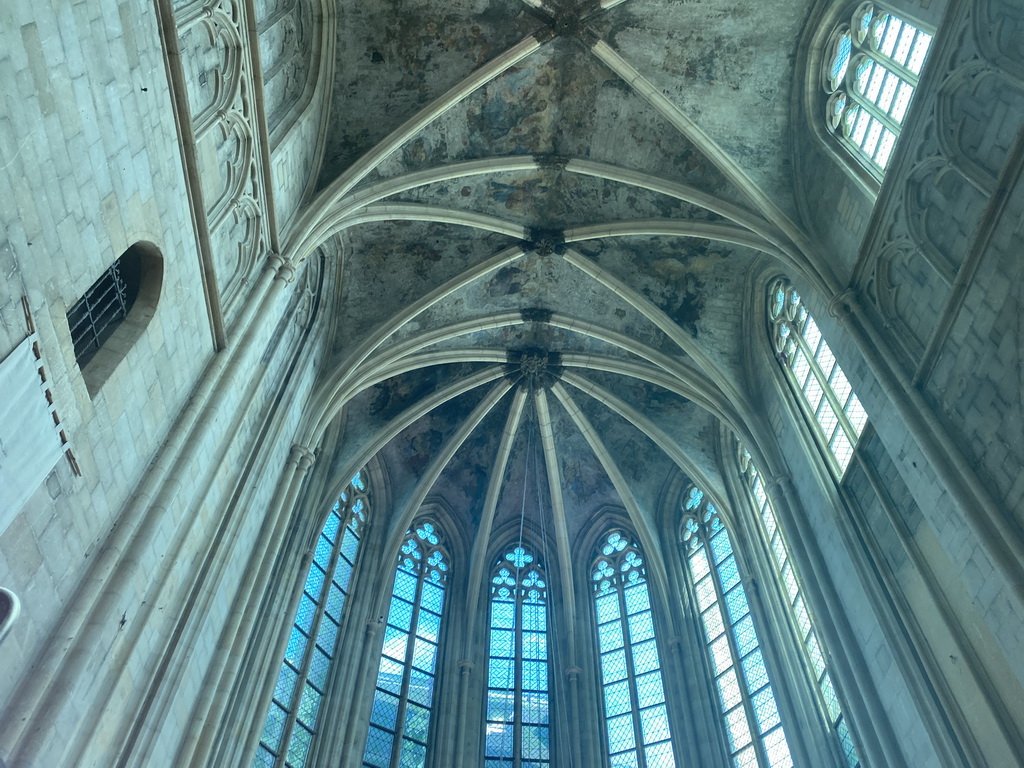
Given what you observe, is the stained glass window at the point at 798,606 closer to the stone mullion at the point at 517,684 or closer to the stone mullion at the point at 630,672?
the stone mullion at the point at 630,672

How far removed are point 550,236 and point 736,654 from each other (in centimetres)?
824

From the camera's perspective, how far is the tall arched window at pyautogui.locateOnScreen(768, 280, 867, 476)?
40.3 feet

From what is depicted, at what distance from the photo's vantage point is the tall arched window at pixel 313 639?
13117 millimetres

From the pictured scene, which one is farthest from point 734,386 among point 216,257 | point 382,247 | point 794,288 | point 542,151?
point 216,257

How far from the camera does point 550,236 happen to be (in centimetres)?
1630

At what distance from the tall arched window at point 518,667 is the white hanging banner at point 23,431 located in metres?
11.2

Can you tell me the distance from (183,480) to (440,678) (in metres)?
9.16

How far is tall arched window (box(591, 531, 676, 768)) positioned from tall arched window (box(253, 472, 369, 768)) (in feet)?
17.3

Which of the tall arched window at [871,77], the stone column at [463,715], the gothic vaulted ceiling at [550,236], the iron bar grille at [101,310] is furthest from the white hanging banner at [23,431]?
the stone column at [463,715]

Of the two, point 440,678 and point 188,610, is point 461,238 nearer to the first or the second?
point 440,678

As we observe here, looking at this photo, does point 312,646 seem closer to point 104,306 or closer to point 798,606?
point 798,606

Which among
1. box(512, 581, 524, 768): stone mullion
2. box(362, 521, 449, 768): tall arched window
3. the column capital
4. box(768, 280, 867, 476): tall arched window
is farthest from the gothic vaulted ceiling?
box(512, 581, 524, 768): stone mullion

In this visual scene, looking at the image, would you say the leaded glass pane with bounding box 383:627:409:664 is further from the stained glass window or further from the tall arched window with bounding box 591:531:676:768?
the stained glass window

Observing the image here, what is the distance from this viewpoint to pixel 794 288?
1435 centimetres
